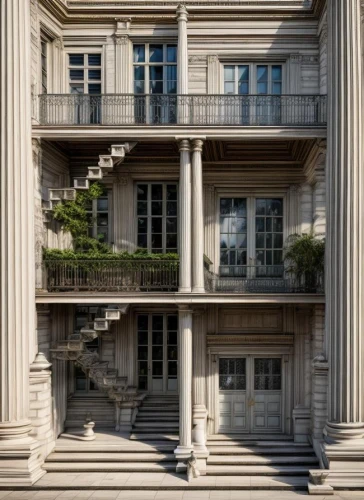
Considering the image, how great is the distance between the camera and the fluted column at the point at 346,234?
1423 centimetres

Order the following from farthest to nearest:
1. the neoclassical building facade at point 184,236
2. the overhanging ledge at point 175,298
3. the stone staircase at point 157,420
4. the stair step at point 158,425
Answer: the stair step at point 158,425, the stone staircase at point 157,420, the overhanging ledge at point 175,298, the neoclassical building facade at point 184,236

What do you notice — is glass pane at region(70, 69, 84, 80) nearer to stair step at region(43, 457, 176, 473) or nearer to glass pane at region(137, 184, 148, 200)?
glass pane at region(137, 184, 148, 200)

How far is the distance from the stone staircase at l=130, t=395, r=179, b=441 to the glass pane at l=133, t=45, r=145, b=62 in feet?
31.3

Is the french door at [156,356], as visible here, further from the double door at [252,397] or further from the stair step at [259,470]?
the stair step at [259,470]

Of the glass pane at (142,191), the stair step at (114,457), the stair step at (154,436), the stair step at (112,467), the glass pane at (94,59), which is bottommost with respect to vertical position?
the stair step at (112,467)

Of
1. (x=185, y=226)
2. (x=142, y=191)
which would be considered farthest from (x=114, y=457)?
(x=142, y=191)

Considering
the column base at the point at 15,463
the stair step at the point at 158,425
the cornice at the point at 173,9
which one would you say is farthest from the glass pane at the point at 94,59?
the column base at the point at 15,463

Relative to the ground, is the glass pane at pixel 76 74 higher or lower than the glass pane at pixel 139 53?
lower

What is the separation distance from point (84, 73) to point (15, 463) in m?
10.4

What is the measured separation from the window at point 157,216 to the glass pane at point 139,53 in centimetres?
349

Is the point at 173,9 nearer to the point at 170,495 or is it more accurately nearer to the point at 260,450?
the point at 260,450

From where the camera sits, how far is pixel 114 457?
15.7m

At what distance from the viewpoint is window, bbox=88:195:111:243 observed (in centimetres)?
1811

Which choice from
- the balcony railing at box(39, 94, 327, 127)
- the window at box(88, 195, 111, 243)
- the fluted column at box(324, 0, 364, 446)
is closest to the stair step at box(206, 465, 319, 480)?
the fluted column at box(324, 0, 364, 446)
